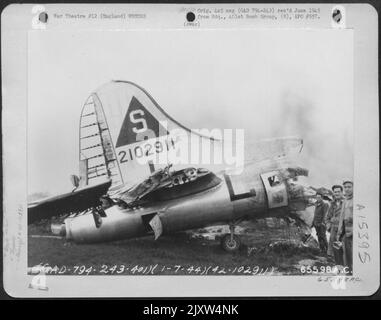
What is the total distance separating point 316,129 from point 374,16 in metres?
0.36

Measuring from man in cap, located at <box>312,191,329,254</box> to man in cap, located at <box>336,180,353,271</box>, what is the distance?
1.7 inches

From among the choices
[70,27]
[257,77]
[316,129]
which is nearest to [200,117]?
[257,77]

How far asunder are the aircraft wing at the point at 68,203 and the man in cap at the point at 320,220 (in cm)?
60

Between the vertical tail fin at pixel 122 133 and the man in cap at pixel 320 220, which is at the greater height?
the vertical tail fin at pixel 122 133

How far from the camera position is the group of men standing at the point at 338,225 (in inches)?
65.9

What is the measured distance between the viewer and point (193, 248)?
167 centimetres

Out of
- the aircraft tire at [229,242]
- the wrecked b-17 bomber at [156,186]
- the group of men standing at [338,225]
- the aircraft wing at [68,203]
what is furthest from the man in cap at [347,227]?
the aircraft wing at [68,203]

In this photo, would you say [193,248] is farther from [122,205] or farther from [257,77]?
[257,77]

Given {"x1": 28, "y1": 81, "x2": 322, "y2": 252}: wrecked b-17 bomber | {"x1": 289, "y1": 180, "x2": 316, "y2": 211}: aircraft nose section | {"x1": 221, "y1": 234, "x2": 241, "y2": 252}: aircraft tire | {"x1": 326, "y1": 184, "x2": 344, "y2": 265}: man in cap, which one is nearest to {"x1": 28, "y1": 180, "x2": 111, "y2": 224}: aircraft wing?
{"x1": 28, "y1": 81, "x2": 322, "y2": 252}: wrecked b-17 bomber

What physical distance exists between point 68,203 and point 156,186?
26 centimetres

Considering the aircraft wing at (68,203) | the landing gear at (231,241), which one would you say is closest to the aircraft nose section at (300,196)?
the landing gear at (231,241)

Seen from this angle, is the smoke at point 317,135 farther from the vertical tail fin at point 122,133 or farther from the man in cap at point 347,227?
the vertical tail fin at point 122,133

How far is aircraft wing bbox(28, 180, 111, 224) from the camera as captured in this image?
1.67m

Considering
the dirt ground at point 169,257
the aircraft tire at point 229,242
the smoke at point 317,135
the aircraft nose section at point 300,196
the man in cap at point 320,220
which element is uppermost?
the smoke at point 317,135
